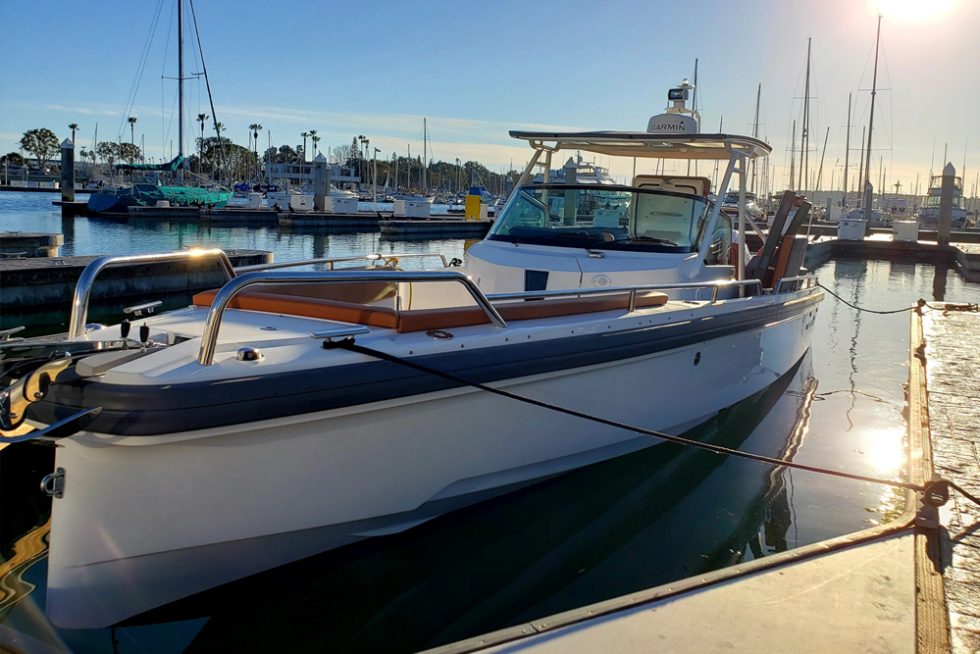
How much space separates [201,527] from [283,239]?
30.9 metres

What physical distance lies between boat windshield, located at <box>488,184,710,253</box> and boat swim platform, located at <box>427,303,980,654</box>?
2.80 metres

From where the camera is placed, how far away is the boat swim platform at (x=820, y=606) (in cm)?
274

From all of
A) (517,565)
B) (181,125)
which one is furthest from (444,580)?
(181,125)

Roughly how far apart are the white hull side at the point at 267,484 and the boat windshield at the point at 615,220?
79.0 inches

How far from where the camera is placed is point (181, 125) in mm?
37625

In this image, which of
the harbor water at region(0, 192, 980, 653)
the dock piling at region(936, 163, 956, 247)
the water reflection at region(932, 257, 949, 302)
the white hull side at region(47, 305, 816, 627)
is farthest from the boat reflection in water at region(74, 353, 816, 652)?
the dock piling at region(936, 163, 956, 247)

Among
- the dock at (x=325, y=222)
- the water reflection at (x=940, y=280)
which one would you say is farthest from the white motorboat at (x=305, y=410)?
the dock at (x=325, y=222)

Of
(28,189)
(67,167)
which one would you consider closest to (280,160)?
(28,189)

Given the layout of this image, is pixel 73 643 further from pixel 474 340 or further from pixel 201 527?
pixel 474 340

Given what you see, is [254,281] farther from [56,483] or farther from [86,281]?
[56,483]

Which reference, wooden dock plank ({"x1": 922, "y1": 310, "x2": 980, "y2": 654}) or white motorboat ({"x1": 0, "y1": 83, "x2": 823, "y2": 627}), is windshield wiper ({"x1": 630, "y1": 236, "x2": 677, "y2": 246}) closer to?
white motorboat ({"x1": 0, "y1": 83, "x2": 823, "y2": 627})

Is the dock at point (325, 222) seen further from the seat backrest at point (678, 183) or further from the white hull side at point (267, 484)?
the white hull side at point (267, 484)

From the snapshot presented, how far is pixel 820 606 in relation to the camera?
3031 millimetres

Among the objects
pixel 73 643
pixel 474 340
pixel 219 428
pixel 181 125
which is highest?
pixel 181 125
